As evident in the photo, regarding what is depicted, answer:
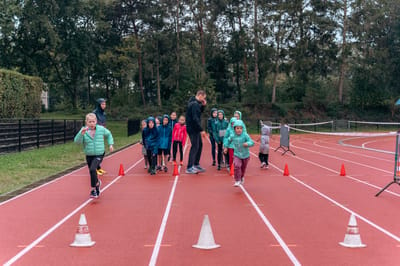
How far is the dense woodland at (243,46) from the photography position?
51906mm

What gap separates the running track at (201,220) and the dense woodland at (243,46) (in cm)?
3846

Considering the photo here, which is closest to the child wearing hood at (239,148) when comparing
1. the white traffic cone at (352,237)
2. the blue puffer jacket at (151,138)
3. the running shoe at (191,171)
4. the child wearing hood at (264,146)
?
the running shoe at (191,171)

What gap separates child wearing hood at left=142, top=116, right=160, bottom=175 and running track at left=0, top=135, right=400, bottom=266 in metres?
0.64

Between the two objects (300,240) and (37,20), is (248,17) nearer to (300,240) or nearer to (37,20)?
(37,20)

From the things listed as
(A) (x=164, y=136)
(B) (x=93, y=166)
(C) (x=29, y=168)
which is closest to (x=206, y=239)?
(B) (x=93, y=166)

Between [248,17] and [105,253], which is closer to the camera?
[105,253]

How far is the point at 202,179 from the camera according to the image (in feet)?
39.3

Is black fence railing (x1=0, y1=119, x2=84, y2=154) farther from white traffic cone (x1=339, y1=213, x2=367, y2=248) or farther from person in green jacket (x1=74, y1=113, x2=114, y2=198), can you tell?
white traffic cone (x1=339, y1=213, x2=367, y2=248)

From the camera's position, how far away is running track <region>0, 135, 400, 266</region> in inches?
215

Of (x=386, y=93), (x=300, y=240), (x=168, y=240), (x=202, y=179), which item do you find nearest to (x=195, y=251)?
(x=168, y=240)

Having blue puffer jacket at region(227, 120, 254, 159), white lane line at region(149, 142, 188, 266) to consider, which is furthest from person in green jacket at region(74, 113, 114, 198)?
blue puffer jacket at region(227, 120, 254, 159)

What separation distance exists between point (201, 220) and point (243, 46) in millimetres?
50659

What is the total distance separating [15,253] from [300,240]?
355 centimetres

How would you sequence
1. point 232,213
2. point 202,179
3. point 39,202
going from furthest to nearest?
point 202,179 → point 39,202 → point 232,213
